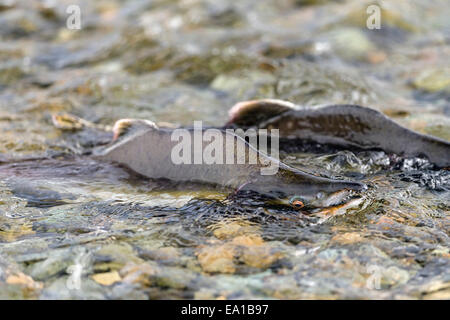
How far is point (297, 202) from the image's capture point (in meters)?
3.01

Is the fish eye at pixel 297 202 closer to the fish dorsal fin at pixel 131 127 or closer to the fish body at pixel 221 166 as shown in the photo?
the fish body at pixel 221 166

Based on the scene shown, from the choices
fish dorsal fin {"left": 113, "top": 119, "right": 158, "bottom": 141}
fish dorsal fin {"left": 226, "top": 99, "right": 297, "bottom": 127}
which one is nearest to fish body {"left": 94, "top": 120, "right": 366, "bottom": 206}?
fish dorsal fin {"left": 113, "top": 119, "right": 158, "bottom": 141}

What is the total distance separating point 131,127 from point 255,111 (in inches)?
38.6

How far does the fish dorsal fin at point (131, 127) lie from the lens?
3.66 m

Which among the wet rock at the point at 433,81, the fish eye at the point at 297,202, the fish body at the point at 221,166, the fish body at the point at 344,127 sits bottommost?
the fish eye at the point at 297,202

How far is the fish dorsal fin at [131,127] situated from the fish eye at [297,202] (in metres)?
1.12

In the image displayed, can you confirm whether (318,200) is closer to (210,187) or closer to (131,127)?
(210,187)

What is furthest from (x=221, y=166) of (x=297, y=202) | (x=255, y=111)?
(x=255, y=111)

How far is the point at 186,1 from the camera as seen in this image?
8.84 m

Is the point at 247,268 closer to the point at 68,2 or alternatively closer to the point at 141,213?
the point at 141,213

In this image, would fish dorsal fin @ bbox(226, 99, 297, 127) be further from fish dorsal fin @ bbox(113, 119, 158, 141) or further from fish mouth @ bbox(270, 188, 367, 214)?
fish mouth @ bbox(270, 188, 367, 214)

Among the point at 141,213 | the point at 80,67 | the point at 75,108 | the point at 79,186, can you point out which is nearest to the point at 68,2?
the point at 80,67

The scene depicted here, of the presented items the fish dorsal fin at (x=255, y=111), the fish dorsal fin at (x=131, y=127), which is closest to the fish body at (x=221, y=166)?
the fish dorsal fin at (x=131, y=127)

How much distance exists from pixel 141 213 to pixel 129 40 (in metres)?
4.81
